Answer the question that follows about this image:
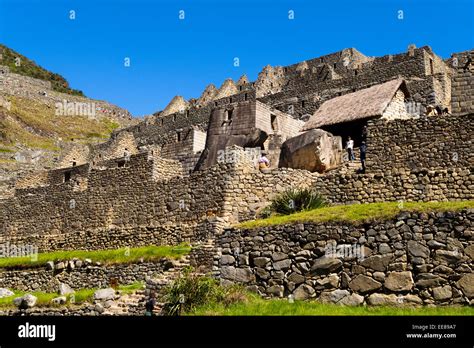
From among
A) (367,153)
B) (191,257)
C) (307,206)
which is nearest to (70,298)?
(191,257)

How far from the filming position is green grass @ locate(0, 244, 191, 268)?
21.1 metres

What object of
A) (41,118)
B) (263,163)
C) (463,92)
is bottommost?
(263,163)

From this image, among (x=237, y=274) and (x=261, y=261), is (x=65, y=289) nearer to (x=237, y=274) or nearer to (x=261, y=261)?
(x=237, y=274)

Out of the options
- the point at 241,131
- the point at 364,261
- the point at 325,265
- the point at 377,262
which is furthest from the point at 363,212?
the point at 241,131

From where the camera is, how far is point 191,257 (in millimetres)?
19406

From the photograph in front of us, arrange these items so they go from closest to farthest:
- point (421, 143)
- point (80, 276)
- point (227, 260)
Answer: point (227, 260), point (421, 143), point (80, 276)

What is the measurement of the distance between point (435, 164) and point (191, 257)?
911 centimetres

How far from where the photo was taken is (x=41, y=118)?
74.1 meters

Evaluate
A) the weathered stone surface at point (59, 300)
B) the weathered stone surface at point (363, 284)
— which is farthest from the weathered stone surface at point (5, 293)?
the weathered stone surface at point (363, 284)

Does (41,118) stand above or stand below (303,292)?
above

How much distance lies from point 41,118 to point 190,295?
209 ft

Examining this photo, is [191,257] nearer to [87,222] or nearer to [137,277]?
[137,277]

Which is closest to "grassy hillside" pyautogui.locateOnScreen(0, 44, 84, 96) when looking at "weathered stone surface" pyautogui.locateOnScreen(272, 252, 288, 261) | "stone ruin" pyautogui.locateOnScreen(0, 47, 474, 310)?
"stone ruin" pyautogui.locateOnScreen(0, 47, 474, 310)
